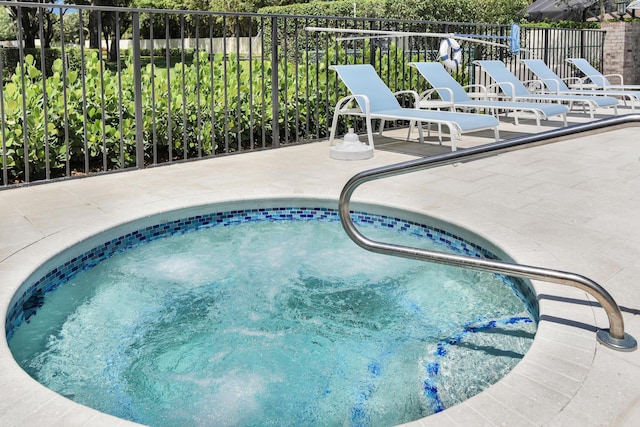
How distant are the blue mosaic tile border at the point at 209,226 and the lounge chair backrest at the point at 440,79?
3910 millimetres

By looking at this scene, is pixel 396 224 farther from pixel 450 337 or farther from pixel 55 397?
pixel 55 397

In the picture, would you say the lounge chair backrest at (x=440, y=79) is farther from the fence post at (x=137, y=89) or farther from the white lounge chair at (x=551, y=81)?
the fence post at (x=137, y=89)

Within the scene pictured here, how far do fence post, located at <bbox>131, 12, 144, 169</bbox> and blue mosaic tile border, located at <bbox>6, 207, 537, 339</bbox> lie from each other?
172cm

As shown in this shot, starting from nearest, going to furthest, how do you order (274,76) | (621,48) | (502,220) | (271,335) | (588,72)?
(271,335) → (502,220) → (274,76) → (588,72) → (621,48)

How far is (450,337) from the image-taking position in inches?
112

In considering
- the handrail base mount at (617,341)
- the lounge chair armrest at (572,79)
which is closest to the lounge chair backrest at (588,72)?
the lounge chair armrest at (572,79)

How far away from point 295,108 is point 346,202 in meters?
4.90

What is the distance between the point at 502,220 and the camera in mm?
4012

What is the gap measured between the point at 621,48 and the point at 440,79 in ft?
29.7

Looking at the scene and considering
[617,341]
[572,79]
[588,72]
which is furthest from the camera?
[572,79]

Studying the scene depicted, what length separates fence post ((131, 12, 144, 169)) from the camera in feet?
18.2

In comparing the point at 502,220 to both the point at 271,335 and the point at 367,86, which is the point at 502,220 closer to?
the point at 271,335

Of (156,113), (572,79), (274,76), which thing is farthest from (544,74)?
(156,113)

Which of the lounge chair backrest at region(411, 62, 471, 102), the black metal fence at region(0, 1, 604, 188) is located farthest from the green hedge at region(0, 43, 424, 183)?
the lounge chair backrest at region(411, 62, 471, 102)
